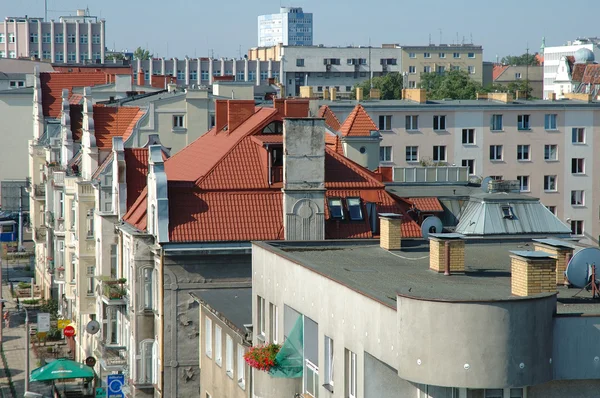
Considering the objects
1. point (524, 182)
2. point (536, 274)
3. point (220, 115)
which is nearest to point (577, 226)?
point (524, 182)

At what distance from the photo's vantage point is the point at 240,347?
34.0 meters

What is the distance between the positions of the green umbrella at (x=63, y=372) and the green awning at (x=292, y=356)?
27.4 metres

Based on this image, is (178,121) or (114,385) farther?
(178,121)

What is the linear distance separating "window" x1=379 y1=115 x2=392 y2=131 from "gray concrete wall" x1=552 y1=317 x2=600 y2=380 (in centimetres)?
6331

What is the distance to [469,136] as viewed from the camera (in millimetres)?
85938

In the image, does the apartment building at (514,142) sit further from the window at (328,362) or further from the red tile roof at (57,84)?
the window at (328,362)

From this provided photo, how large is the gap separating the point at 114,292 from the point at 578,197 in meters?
47.8

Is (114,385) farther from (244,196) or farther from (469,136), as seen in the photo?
(469,136)

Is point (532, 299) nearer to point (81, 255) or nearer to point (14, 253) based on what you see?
point (81, 255)

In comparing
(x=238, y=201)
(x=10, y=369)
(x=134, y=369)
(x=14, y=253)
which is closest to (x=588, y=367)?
(x=238, y=201)

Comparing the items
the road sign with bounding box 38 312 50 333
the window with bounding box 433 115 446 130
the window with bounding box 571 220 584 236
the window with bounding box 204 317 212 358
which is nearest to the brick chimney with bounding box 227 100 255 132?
the window with bounding box 204 317 212 358

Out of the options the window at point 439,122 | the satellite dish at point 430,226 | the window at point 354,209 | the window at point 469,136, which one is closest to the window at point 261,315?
the satellite dish at point 430,226

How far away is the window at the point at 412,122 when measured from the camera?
85.0 metres

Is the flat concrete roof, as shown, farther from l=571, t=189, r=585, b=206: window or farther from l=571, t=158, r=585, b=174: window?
l=571, t=158, r=585, b=174: window
